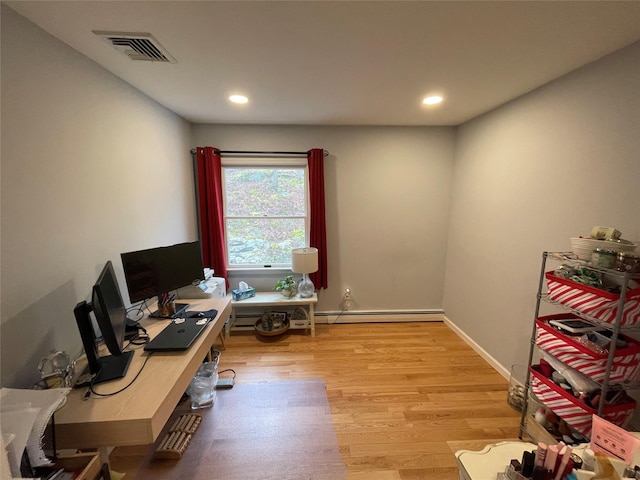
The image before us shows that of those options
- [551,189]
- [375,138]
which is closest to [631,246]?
[551,189]

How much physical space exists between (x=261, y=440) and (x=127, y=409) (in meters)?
0.99

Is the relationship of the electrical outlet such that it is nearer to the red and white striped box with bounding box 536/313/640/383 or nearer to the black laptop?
the black laptop

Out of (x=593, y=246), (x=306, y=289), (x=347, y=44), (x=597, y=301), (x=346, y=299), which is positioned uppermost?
(x=347, y=44)

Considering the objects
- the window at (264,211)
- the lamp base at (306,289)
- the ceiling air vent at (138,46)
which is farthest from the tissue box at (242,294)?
the ceiling air vent at (138,46)

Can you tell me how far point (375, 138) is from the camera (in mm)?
3135

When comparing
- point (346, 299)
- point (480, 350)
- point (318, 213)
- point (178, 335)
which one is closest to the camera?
point (178, 335)

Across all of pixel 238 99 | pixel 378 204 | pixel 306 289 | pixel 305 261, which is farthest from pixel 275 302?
pixel 238 99

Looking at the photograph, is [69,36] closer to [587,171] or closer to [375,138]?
[375,138]

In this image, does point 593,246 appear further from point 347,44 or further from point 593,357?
point 347,44

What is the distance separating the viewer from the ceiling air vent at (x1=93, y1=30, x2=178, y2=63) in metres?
1.35

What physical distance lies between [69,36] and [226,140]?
5.52ft

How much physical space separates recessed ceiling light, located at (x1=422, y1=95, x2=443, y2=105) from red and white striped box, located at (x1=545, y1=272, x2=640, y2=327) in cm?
162

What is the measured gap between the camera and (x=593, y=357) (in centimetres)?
134

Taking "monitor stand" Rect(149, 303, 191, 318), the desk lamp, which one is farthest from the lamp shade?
"monitor stand" Rect(149, 303, 191, 318)
